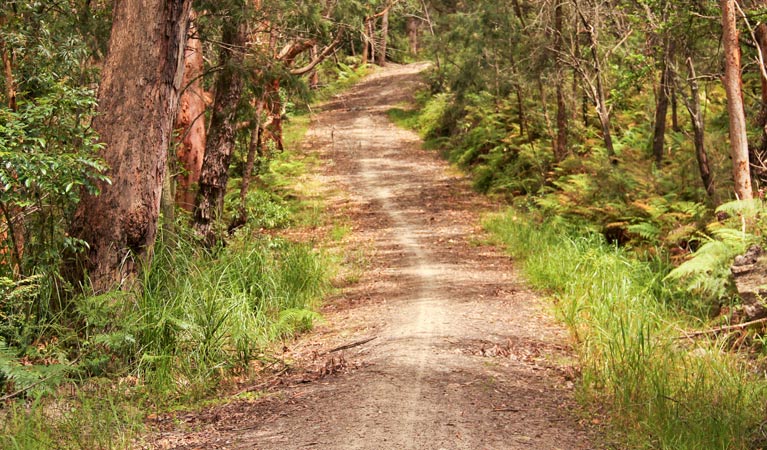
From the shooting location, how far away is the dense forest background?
6676 millimetres

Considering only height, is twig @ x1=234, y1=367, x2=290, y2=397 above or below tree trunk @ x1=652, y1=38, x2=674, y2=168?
below

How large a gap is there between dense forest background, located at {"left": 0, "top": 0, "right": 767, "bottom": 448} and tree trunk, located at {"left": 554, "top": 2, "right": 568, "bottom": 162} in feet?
0.26

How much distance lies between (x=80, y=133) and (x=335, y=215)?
11462mm

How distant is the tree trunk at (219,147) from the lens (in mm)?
12453

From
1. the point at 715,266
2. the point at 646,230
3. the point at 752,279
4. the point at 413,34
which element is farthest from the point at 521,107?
the point at 413,34

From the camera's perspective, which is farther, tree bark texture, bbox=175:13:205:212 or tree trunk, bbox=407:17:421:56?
tree trunk, bbox=407:17:421:56

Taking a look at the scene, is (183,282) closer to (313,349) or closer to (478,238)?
(313,349)

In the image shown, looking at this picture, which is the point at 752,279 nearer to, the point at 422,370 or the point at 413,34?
the point at 422,370

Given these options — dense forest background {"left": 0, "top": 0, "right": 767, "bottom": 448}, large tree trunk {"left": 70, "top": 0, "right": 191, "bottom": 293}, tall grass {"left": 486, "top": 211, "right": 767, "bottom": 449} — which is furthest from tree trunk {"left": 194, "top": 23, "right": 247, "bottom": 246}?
tall grass {"left": 486, "top": 211, "right": 767, "bottom": 449}

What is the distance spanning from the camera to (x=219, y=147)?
12805 mm

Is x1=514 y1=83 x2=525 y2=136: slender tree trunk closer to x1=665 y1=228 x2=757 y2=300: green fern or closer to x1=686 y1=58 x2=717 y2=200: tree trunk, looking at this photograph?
x1=686 y1=58 x2=717 y2=200: tree trunk

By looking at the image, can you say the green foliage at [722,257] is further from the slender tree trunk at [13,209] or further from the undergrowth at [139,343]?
the slender tree trunk at [13,209]

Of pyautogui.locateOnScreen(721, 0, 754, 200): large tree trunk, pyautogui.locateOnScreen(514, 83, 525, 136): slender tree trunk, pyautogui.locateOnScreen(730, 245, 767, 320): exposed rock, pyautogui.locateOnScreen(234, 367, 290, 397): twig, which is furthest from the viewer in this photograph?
pyautogui.locateOnScreen(514, 83, 525, 136): slender tree trunk

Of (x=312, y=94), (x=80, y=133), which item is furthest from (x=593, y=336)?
(x=312, y=94)
